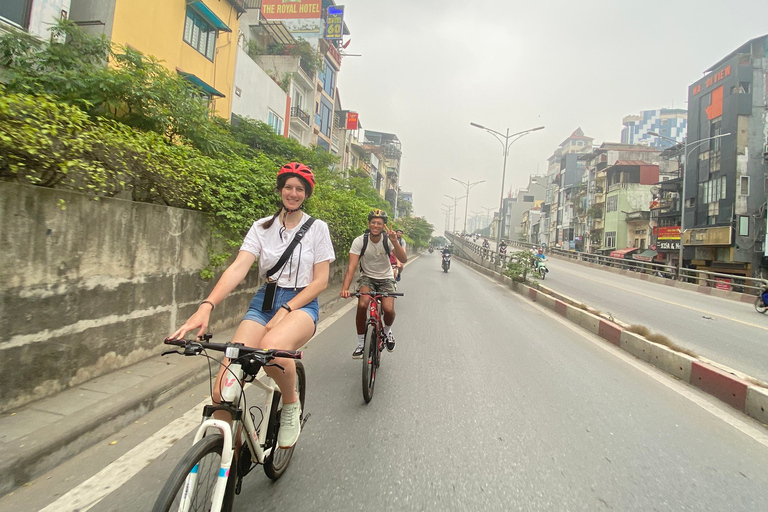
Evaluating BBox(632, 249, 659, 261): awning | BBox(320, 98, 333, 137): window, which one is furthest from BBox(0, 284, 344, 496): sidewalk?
BBox(632, 249, 659, 261): awning

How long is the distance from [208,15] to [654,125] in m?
130

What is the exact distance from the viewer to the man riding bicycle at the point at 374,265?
15.5 ft

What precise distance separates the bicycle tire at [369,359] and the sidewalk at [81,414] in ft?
5.37

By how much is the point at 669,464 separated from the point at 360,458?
212cm

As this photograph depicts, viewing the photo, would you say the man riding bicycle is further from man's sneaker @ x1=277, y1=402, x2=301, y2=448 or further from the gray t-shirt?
man's sneaker @ x1=277, y1=402, x2=301, y2=448

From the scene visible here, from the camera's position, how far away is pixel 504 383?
4.55 metres

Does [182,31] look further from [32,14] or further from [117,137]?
[117,137]

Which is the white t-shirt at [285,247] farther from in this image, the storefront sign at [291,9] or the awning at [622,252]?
the awning at [622,252]

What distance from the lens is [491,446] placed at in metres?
3.06

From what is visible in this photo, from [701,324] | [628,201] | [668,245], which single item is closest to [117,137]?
[701,324]

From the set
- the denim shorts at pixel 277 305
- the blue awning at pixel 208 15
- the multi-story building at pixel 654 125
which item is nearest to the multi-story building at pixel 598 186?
the blue awning at pixel 208 15

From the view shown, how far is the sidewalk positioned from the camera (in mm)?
2434

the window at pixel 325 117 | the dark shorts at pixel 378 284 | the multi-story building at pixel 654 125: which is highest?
the multi-story building at pixel 654 125

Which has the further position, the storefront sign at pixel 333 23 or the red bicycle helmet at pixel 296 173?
the storefront sign at pixel 333 23
